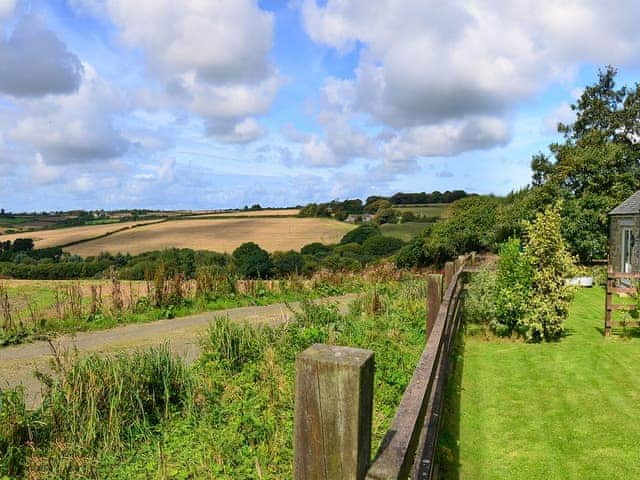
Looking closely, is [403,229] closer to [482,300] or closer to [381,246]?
[381,246]

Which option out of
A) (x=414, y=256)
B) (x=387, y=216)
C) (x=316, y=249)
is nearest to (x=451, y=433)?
(x=414, y=256)

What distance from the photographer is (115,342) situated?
921cm

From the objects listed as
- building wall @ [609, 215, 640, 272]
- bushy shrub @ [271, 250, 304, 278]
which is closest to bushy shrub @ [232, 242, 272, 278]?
bushy shrub @ [271, 250, 304, 278]

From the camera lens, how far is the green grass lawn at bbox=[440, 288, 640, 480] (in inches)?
180

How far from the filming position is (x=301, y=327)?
807cm

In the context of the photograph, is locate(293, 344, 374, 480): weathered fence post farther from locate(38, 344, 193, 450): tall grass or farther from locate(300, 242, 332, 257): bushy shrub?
locate(300, 242, 332, 257): bushy shrub

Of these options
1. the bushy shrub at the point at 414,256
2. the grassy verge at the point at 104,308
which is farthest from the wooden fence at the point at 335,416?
the bushy shrub at the point at 414,256

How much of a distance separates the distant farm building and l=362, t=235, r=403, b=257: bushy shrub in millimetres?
11513

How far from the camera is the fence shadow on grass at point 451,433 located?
445 centimetres

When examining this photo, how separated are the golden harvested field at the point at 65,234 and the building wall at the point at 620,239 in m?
36.4

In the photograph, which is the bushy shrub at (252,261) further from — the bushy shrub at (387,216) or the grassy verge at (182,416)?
the grassy verge at (182,416)

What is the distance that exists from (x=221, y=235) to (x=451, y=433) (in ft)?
124

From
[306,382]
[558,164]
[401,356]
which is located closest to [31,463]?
[306,382]

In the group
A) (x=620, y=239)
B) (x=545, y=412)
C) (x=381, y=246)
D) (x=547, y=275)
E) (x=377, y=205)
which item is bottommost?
(x=545, y=412)
